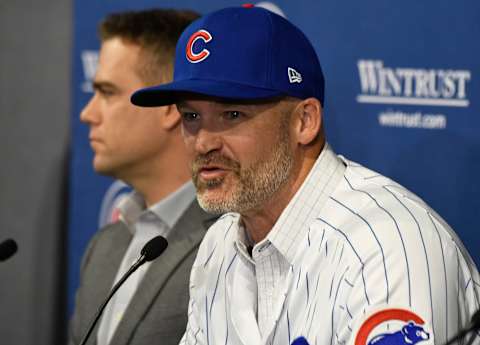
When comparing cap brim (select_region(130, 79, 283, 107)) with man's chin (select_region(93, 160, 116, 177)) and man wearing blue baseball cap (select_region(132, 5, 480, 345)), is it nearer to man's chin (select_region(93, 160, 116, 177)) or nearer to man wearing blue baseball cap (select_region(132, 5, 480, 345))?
man wearing blue baseball cap (select_region(132, 5, 480, 345))

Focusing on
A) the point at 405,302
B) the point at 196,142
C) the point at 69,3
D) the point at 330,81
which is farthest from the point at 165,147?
the point at 405,302

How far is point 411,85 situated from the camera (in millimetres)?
2262

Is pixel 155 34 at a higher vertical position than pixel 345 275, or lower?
higher

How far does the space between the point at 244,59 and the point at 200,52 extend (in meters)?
0.10

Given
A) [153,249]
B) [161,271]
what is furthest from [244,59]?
[161,271]

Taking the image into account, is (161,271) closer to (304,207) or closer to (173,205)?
(173,205)

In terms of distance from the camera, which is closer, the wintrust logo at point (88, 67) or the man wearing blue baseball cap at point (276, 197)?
the man wearing blue baseball cap at point (276, 197)

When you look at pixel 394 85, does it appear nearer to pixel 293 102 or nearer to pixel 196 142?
pixel 293 102

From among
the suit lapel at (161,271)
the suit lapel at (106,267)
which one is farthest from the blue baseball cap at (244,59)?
the suit lapel at (106,267)

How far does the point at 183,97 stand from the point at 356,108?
2.00 ft

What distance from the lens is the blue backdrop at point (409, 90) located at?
7.18 ft

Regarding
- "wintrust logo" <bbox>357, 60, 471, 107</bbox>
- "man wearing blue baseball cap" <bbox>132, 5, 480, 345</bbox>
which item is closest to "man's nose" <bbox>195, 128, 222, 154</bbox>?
"man wearing blue baseball cap" <bbox>132, 5, 480, 345</bbox>

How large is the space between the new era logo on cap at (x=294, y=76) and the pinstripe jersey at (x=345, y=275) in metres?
0.17

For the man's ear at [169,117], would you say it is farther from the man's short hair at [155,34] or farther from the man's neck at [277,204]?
the man's neck at [277,204]
